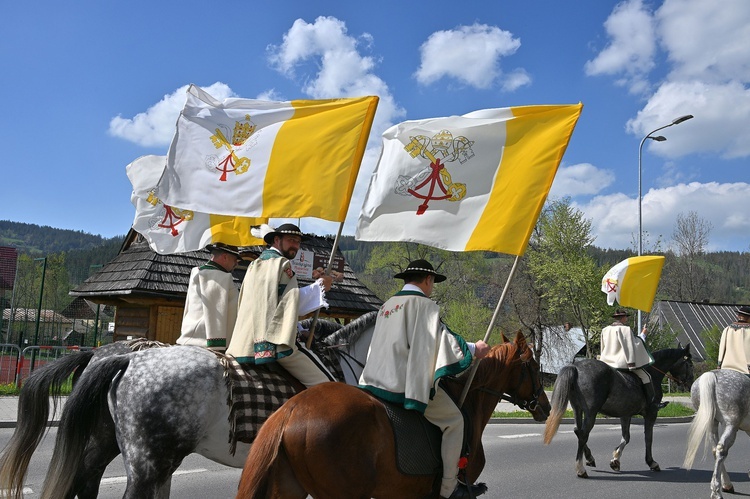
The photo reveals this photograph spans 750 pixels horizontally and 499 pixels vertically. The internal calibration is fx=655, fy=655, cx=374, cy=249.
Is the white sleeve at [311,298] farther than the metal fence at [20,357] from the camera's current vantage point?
No

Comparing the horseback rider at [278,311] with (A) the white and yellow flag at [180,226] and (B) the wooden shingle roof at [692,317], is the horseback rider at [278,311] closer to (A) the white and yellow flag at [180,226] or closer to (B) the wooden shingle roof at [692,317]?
(A) the white and yellow flag at [180,226]

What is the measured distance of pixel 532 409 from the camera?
6199 millimetres

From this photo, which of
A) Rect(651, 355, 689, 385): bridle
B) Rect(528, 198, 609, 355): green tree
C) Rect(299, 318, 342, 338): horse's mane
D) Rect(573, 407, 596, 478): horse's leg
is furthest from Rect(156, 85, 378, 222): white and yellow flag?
Rect(528, 198, 609, 355): green tree

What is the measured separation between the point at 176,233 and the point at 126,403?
10.6 feet

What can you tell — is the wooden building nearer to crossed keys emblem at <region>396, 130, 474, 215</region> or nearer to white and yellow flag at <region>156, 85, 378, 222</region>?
white and yellow flag at <region>156, 85, 378, 222</region>

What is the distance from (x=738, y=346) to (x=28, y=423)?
944 centimetres

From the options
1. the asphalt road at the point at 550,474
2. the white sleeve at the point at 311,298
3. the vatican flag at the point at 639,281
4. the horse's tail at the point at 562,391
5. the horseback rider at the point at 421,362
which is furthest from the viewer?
the vatican flag at the point at 639,281

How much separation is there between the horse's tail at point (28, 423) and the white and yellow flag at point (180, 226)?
2.13 m

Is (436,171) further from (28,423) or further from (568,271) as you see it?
(568,271)

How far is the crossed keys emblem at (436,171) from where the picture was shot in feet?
20.8

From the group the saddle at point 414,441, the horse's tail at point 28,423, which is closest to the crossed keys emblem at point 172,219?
the horse's tail at point 28,423

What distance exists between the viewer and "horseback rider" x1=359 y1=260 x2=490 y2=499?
4.72 meters

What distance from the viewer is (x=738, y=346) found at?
9.85 metres

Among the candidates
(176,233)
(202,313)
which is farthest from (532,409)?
(176,233)
